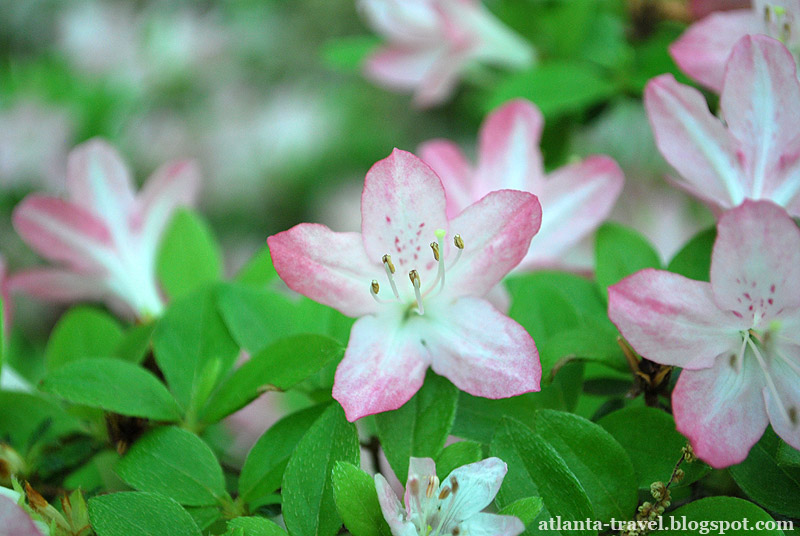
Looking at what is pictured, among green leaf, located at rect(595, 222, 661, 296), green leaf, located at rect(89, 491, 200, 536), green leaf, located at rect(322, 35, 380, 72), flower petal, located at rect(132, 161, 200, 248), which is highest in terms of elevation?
green leaf, located at rect(322, 35, 380, 72)

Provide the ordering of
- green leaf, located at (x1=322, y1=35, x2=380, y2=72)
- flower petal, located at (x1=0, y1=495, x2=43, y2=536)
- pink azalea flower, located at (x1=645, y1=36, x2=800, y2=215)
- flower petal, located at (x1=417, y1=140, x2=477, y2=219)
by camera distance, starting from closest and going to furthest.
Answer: flower petal, located at (x1=0, y1=495, x2=43, y2=536) < pink azalea flower, located at (x1=645, y1=36, x2=800, y2=215) < flower petal, located at (x1=417, y1=140, x2=477, y2=219) < green leaf, located at (x1=322, y1=35, x2=380, y2=72)

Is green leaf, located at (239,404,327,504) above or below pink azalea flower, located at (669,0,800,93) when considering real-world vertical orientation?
below

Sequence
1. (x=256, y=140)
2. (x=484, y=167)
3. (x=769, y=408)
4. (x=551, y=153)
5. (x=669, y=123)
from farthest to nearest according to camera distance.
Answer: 1. (x=256, y=140)
2. (x=551, y=153)
3. (x=484, y=167)
4. (x=669, y=123)
5. (x=769, y=408)

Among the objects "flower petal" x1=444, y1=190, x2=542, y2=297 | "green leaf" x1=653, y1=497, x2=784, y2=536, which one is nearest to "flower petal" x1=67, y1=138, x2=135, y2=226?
"flower petal" x1=444, y1=190, x2=542, y2=297

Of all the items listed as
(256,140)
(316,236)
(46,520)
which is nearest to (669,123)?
(316,236)

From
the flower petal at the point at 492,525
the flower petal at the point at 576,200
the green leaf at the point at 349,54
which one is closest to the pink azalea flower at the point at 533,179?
the flower petal at the point at 576,200

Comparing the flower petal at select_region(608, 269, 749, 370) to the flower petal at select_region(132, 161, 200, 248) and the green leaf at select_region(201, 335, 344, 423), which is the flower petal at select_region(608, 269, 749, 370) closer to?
the green leaf at select_region(201, 335, 344, 423)

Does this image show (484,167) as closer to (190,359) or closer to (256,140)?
(190,359)
